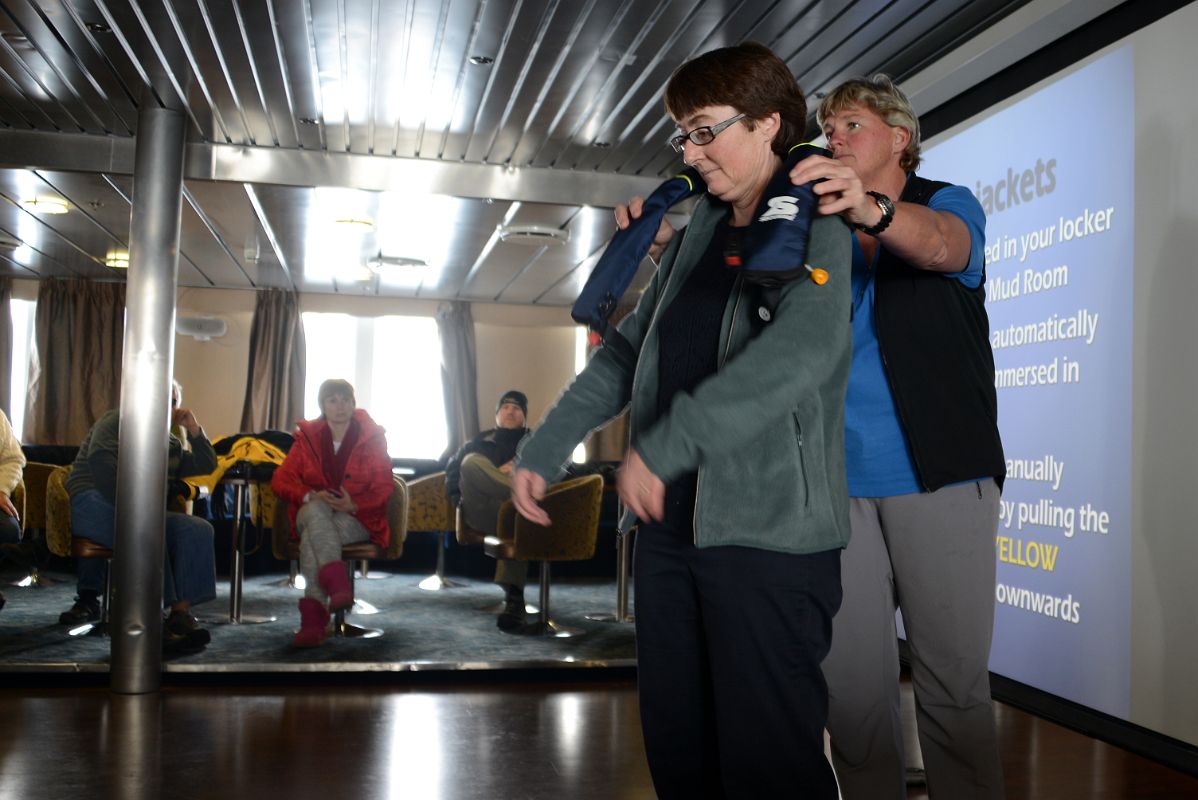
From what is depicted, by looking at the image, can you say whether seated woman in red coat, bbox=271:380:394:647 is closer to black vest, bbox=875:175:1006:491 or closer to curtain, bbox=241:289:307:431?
black vest, bbox=875:175:1006:491

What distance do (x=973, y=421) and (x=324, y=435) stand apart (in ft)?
14.7

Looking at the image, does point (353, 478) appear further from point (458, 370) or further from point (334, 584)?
point (458, 370)

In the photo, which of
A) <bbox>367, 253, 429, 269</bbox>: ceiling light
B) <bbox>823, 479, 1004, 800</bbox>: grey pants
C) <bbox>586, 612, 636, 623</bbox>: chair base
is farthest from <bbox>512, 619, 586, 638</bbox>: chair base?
<bbox>367, 253, 429, 269</bbox>: ceiling light

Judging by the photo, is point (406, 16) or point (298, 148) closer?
point (406, 16)

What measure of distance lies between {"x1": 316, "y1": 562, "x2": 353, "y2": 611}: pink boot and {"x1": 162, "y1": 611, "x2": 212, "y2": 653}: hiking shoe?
0.60 meters

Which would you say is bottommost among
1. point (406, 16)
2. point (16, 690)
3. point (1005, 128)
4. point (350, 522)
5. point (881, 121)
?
point (16, 690)

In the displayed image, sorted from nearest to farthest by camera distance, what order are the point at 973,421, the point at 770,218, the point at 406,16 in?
the point at 770,218, the point at 973,421, the point at 406,16

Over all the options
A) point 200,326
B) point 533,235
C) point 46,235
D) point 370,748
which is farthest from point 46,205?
point 370,748

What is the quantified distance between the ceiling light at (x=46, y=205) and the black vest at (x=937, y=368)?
23.3ft

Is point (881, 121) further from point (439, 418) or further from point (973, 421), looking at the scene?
point (439, 418)

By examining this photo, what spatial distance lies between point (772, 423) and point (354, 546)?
15.6ft

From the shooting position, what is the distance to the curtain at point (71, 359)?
1195 cm

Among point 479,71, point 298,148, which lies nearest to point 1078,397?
point 479,71

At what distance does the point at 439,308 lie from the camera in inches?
529
